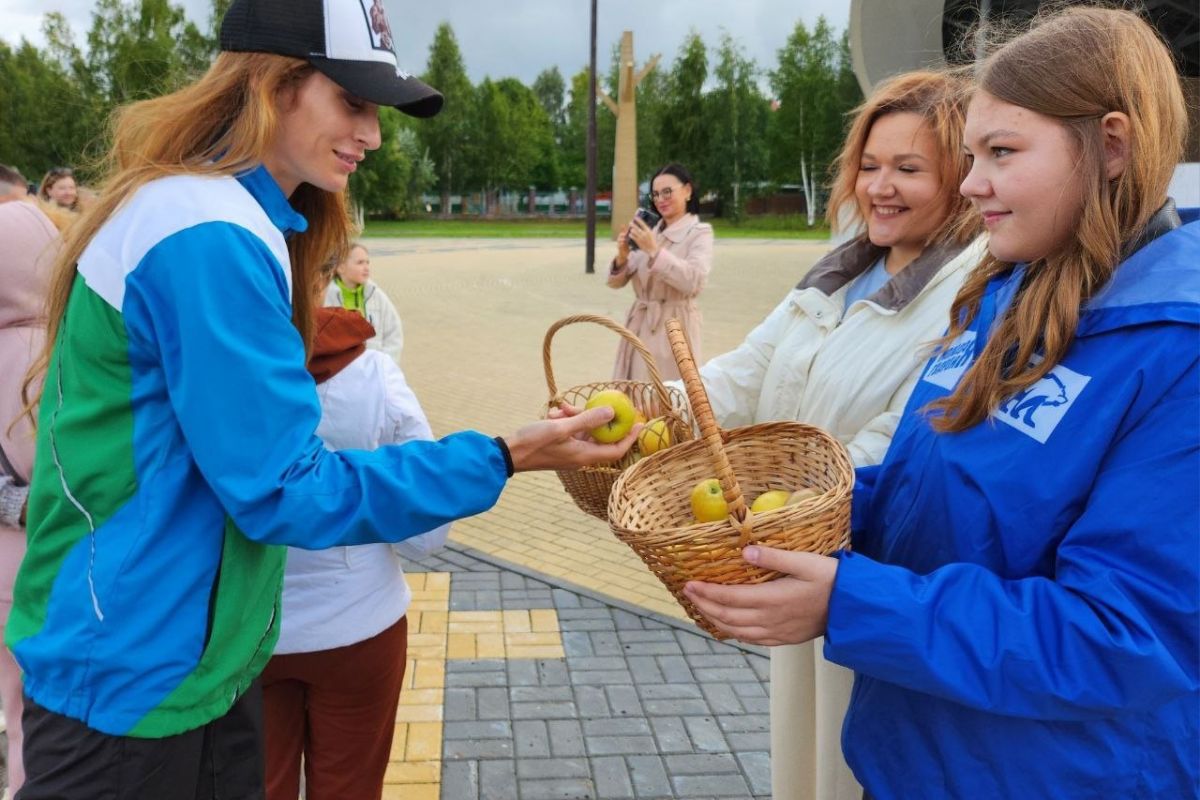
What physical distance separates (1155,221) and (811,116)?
57.9 meters

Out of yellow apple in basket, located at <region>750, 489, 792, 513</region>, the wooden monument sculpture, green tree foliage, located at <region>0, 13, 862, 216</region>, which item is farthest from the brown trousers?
green tree foliage, located at <region>0, 13, 862, 216</region>

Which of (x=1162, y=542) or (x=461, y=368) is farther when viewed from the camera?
(x=461, y=368)

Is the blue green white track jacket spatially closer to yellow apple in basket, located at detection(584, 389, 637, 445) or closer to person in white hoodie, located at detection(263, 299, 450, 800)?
yellow apple in basket, located at detection(584, 389, 637, 445)

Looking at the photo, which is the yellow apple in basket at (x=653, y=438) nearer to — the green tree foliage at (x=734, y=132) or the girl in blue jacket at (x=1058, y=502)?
the girl in blue jacket at (x=1058, y=502)

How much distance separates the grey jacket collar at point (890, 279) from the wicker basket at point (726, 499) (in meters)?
0.56

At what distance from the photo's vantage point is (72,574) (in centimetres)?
158

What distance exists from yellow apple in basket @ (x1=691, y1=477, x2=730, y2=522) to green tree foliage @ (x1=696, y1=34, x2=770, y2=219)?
5682 centimetres

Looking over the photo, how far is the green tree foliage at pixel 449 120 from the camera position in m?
65.1

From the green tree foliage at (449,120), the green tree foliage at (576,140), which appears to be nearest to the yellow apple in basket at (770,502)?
the green tree foliage at (449,120)

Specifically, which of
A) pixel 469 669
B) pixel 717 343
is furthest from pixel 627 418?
pixel 717 343

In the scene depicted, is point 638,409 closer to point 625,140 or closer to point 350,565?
point 350,565

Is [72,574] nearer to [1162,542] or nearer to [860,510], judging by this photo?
[860,510]

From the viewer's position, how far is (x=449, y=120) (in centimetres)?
6469

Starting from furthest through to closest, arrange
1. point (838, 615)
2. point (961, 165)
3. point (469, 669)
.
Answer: point (469, 669) → point (961, 165) → point (838, 615)
